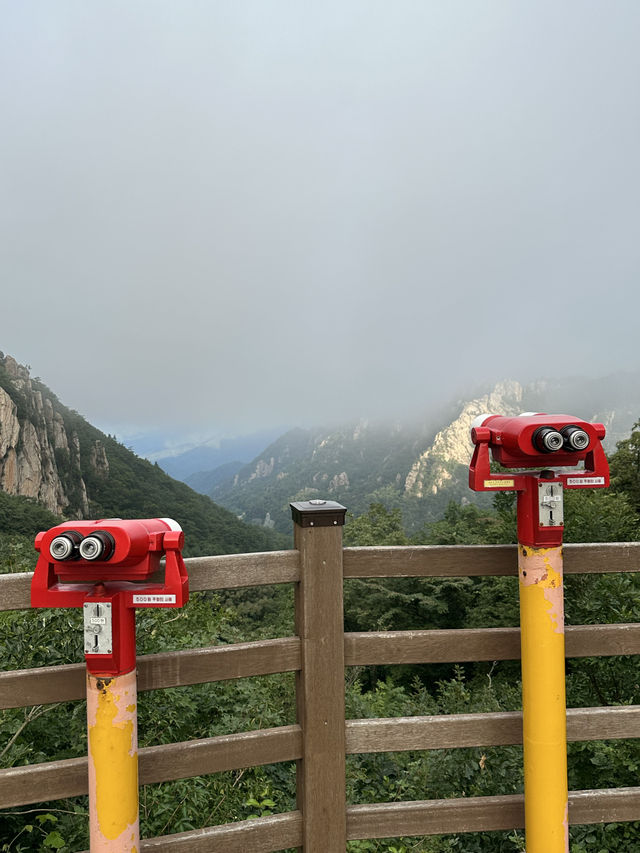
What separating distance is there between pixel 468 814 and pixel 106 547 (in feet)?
6.06

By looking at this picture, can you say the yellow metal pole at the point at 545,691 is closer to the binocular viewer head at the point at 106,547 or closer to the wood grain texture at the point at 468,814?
the wood grain texture at the point at 468,814

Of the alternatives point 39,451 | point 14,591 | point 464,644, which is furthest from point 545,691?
point 39,451

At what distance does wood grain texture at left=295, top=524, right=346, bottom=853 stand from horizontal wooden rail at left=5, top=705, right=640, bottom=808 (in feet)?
0.22

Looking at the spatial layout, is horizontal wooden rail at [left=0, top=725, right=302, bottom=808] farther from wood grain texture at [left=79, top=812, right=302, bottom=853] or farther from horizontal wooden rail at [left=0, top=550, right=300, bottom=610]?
horizontal wooden rail at [left=0, top=550, right=300, bottom=610]

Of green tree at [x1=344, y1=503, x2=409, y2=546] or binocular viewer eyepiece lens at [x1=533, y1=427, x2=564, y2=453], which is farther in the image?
green tree at [x1=344, y1=503, x2=409, y2=546]

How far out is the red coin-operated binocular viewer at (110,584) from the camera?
1792 mm

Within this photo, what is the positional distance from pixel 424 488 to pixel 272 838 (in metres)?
115

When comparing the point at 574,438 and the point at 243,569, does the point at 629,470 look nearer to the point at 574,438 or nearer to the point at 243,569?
the point at 574,438

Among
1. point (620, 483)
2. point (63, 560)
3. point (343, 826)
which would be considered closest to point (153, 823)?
point (343, 826)

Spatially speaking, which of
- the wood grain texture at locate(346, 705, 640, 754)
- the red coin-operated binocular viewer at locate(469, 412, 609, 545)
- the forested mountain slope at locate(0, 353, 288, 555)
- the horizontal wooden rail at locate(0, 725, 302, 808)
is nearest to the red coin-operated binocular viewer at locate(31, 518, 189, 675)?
the horizontal wooden rail at locate(0, 725, 302, 808)

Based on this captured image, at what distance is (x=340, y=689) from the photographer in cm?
222

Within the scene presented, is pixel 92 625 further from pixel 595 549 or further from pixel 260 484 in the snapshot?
pixel 260 484

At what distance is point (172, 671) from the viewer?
2.11 metres

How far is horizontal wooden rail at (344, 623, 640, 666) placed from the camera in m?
2.25
